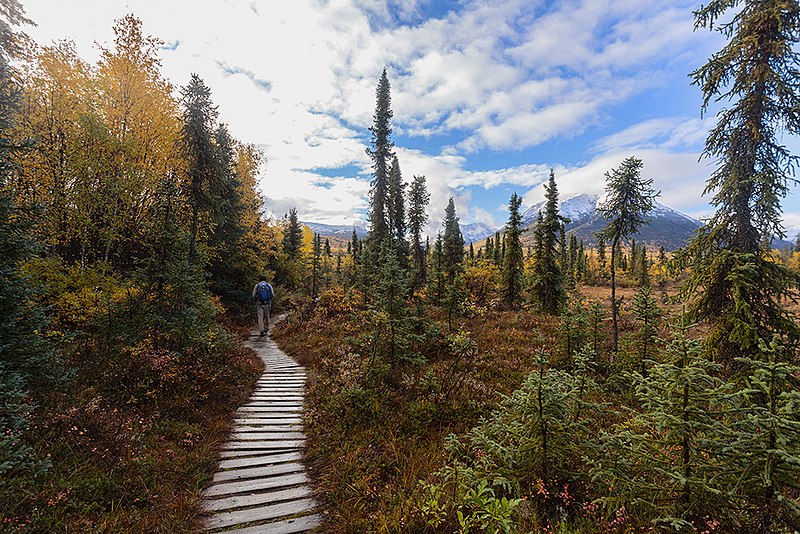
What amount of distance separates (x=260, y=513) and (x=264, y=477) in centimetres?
95

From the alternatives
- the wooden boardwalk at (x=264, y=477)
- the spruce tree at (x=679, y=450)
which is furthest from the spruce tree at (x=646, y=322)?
the wooden boardwalk at (x=264, y=477)

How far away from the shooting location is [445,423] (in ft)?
23.5

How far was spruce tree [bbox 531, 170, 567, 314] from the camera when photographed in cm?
2483

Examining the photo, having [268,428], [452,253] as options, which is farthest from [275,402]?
[452,253]

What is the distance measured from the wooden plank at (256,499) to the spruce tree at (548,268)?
23.7 m

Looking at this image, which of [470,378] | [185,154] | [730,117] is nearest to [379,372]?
[470,378]

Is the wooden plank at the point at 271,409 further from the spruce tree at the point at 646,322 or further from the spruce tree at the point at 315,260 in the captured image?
the spruce tree at the point at 315,260

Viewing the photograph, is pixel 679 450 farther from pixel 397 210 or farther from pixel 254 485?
pixel 397 210

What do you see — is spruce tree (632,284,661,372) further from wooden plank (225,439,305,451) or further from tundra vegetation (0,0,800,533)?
wooden plank (225,439,305,451)

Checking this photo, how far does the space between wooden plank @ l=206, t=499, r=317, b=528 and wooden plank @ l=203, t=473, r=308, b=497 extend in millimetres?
454

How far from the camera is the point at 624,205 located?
51.8 feet

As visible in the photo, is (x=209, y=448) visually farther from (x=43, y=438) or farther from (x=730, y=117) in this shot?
(x=730, y=117)

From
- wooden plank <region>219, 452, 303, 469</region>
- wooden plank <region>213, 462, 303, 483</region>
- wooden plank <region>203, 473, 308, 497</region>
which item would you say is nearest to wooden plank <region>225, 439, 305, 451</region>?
wooden plank <region>219, 452, 303, 469</region>

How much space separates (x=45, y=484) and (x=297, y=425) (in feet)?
13.3
